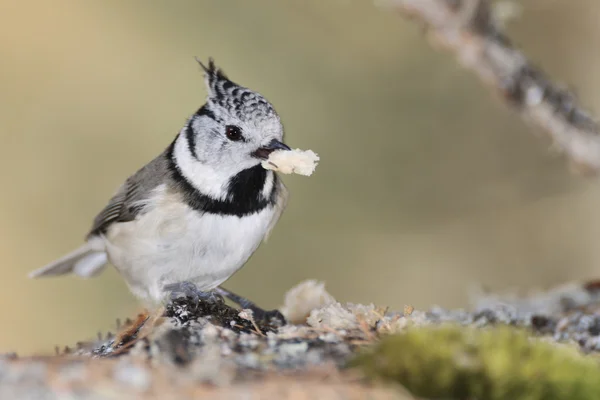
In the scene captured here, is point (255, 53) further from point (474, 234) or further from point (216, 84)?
point (216, 84)

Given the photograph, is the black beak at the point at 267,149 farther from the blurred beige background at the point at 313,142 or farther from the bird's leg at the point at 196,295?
the blurred beige background at the point at 313,142

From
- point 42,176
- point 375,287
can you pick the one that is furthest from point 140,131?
point 375,287

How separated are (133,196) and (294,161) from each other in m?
0.93

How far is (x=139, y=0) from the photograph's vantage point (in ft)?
19.0

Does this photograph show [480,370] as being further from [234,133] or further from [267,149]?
[234,133]

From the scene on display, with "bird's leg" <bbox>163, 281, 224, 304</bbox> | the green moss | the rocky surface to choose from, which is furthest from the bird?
the green moss

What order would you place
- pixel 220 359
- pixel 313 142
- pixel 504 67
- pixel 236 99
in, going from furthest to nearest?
pixel 313 142 < pixel 504 67 < pixel 236 99 < pixel 220 359

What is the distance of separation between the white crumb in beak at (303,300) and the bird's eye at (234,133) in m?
0.61

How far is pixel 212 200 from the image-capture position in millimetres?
2594

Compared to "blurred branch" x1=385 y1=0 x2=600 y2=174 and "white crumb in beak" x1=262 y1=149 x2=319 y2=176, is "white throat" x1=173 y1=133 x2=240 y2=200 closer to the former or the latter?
"white crumb in beak" x1=262 y1=149 x2=319 y2=176

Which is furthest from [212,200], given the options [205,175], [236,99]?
[236,99]

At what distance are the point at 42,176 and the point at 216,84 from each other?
A: 338cm

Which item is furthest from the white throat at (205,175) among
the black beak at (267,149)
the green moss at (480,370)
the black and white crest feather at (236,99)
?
the green moss at (480,370)

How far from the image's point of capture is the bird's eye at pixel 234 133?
263 cm
